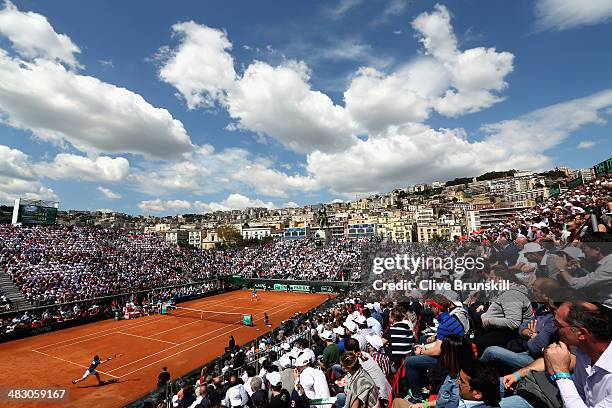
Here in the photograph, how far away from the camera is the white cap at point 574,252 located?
540cm

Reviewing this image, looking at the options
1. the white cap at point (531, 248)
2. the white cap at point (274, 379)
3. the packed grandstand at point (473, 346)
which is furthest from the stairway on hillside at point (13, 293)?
the white cap at point (531, 248)

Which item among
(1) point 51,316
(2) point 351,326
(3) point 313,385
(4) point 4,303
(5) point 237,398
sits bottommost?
(1) point 51,316

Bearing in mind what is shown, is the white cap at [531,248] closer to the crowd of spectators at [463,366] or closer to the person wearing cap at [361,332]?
the crowd of spectators at [463,366]

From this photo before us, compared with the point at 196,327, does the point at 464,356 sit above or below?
above

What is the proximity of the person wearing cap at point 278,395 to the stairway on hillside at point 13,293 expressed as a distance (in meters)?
34.6

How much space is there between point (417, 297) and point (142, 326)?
2891 centimetres

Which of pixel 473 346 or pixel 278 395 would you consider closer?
pixel 473 346

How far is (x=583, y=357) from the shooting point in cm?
304

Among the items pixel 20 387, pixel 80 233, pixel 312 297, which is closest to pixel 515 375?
pixel 20 387

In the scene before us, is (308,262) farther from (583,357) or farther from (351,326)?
(583,357)

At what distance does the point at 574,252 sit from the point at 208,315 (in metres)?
34.5

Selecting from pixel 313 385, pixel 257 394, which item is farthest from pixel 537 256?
pixel 257 394

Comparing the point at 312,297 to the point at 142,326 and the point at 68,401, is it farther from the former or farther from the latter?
the point at 68,401

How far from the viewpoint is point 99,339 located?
26172 millimetres
